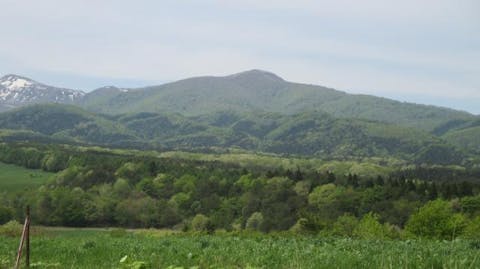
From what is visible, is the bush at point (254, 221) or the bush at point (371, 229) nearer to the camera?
the bush at point (371, 229)

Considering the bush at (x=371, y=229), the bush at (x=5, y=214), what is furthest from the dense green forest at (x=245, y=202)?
the bush at (x=371, y=229)

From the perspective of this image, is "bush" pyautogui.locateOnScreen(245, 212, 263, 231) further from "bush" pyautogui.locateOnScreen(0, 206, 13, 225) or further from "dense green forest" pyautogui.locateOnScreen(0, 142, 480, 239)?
"bush" pyautogui.locateOnScreen(0, 206, 13, 225)

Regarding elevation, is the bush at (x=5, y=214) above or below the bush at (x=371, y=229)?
below

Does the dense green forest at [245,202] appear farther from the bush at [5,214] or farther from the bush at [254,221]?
the bush at [254,221]

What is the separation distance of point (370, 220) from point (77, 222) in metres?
96.3

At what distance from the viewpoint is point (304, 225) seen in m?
76.6

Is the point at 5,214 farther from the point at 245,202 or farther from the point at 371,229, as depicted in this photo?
the point at 371,229

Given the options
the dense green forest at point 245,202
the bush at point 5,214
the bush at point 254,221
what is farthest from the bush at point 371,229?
the bush at point 5,214

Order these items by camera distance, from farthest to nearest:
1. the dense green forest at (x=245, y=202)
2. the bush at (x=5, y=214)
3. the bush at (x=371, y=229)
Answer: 1. the dense green forest at (x=245, y=202)
2. the bush at (x=5, y=214)
3. the bush at (x=371, y=229)

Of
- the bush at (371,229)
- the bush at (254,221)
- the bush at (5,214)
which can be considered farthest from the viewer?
the bush at (254,221)

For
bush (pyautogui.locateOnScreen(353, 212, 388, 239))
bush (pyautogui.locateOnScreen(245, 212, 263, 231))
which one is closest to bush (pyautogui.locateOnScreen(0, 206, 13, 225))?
bush (pyautogui.locateOnScreen(245, 212, 263, 231))

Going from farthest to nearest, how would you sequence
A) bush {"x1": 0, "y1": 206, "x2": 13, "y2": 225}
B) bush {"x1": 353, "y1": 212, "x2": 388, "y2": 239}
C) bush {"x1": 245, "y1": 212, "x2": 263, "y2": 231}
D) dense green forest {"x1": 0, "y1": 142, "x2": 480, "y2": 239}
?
bush {"x1": 245, "y1": 212, "x2": 263, "y2": 231} < dense green forest {"x1": 0, "y1": 142, "x2": 480, "y2": 239} < bush {"x1": 0, "y1": 206, "x2": 13, "y2": 225} < bush {"x1": 353, "y1": 212, "x2": 388, "y2": 239}

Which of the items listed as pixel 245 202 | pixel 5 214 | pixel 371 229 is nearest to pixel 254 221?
pixel 245 202

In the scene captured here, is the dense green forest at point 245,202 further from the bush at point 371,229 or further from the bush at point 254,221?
the bush at point 371,229
